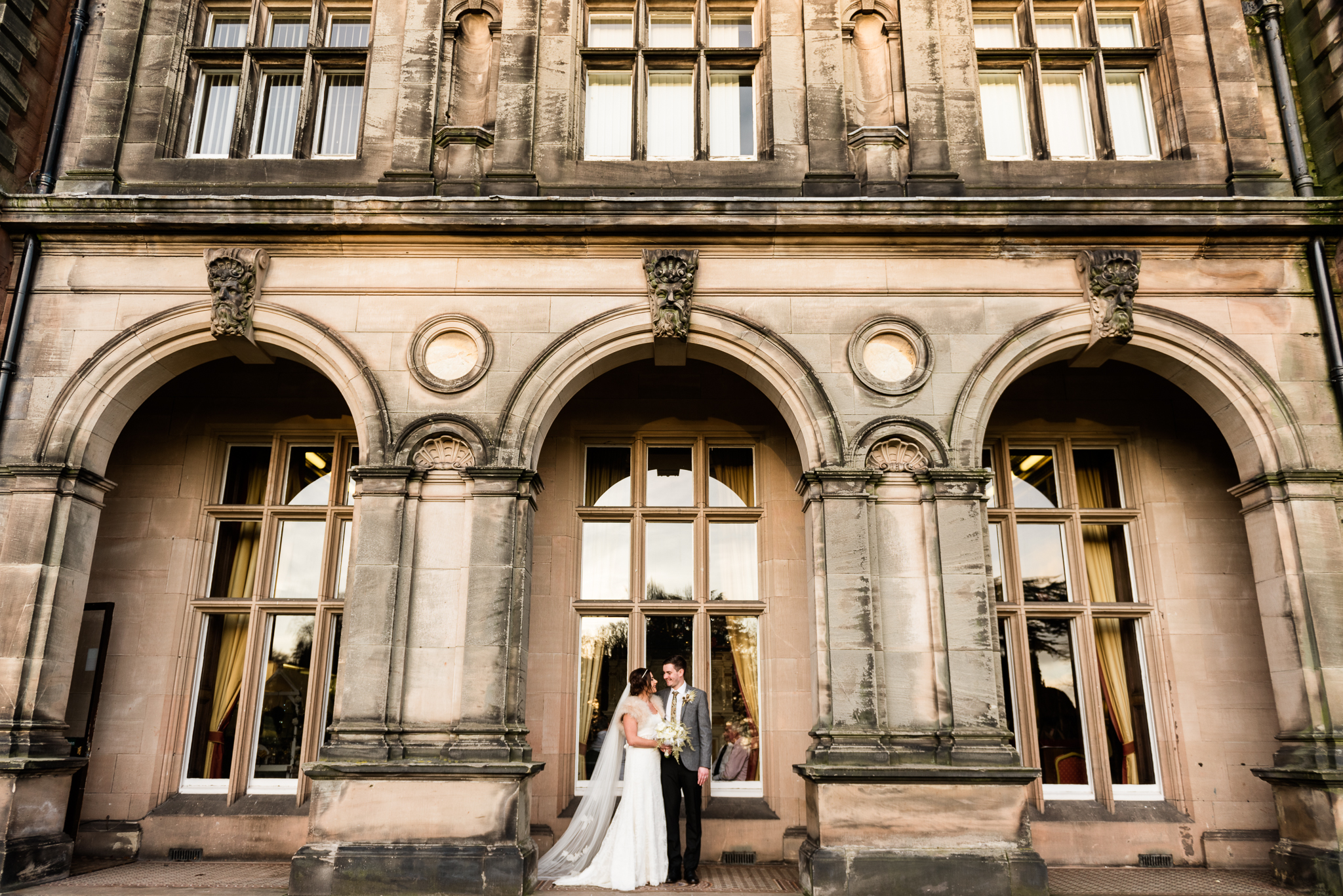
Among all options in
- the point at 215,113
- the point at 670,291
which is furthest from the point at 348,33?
the point at 670,291

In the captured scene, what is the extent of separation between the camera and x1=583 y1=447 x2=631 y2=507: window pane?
31.6ft

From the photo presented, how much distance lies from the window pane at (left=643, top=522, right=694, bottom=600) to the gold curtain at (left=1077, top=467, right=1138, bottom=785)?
4270mm

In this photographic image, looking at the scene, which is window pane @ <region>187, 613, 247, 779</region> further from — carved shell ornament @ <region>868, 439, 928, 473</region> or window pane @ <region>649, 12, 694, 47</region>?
window pane @ <region>649, 12, 694, 47</region>

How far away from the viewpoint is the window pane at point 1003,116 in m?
9.36

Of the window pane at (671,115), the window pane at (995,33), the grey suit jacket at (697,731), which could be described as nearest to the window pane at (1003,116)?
the window pane at (995,33)

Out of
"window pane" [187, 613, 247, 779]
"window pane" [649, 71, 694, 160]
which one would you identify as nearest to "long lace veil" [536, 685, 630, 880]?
"window pane" [187, 613, 247, 779]

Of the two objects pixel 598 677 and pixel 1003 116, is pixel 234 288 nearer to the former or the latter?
pixel 598 677

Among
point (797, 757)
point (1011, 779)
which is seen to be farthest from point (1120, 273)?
point (797, 757)

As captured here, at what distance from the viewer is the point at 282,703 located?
920 cm

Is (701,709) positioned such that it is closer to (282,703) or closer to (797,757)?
(797,757)

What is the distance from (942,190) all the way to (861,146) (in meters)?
0.92

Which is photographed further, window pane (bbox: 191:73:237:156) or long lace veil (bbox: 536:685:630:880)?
window pane (bbox: 191:73:237:156)

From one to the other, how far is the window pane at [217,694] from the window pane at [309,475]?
55.1 inches

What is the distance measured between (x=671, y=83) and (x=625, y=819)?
7547 millimetres
